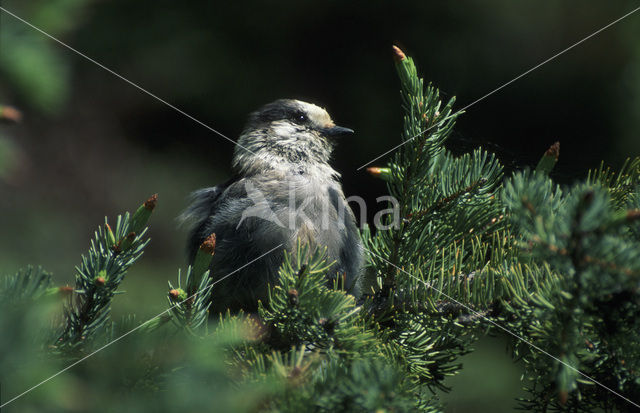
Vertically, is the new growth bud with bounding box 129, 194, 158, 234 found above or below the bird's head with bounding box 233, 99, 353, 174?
below

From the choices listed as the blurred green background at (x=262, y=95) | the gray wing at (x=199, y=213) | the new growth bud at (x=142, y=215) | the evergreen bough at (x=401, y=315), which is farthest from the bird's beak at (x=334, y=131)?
the new growth bud at (x=142, y=215)

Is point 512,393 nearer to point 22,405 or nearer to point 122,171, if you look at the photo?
point 22,405

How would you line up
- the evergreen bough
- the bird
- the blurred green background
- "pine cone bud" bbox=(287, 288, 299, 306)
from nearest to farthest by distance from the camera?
the evergreen bough
"pine cone bud" bbox=(287, 288, 299, 306)
the bird
the blurred green background

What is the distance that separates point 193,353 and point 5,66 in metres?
0.94

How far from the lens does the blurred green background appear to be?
12.1ft

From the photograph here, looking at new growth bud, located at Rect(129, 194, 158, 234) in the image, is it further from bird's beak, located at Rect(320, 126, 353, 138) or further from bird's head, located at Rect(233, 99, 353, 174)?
bird's beak, located at Rect(320, 126, 353, 138)

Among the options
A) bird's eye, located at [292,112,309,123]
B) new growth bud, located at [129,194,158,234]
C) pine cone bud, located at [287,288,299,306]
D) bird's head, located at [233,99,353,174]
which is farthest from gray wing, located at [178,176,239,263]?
pine cone bud, located at [287,288,299,306]

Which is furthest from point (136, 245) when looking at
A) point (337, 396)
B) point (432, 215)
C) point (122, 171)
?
point (122, 171)

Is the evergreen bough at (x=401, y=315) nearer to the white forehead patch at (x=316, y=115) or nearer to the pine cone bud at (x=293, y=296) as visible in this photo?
the pine cone bud at (x=293, y=296)

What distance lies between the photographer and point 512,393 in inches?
137

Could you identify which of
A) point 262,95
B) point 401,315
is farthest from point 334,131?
point 401,315

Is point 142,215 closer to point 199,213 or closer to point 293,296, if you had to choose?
point 293,296

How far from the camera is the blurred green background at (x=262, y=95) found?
3695 mm

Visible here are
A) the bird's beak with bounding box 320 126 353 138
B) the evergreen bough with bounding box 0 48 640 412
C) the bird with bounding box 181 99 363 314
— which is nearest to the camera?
the evergreen bough with bounding box 0 48 640 412
